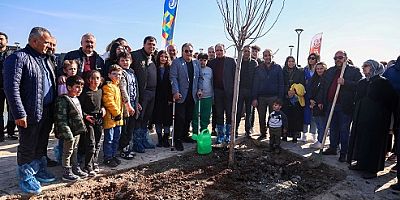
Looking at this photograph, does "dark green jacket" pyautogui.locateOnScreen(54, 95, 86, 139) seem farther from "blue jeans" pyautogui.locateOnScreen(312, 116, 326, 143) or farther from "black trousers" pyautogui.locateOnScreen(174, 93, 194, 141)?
"blue jeans" pyautogui.locateOnScreen(312, 116, 326, 143)

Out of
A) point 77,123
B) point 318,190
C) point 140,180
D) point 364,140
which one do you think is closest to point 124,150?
point 140,180

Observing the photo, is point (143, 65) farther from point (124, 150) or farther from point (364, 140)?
point (364, 140)

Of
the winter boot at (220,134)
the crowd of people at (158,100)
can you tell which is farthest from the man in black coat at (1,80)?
the winter boot at (220,134)

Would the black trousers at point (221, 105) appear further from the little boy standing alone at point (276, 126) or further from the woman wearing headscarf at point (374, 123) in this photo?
the woman wearing headscarf at point (374, 123)

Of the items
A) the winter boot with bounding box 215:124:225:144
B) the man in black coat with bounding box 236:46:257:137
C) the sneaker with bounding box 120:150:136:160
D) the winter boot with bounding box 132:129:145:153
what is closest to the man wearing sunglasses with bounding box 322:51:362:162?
the man in black coat with bounding box 236:46:257:137

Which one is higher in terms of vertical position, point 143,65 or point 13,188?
point 143,65

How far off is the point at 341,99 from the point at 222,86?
2.46 meters

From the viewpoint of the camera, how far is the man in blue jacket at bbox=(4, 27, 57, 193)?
3432 millimetres

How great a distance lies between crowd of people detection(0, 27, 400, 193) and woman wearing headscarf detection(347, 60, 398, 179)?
2 cm

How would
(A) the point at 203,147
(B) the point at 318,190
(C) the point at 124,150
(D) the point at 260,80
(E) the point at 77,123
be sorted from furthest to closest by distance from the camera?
(D) the point at 260,80 → (A) the point at 203,147 → (C) the point at 124,150 → (B) the point at 318,190 → (E) the point at 77,123

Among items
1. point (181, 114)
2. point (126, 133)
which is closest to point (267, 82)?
point (181, 114)

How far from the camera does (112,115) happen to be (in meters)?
4.62

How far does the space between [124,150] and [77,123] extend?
1475mm

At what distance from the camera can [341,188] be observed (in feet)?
14.6
